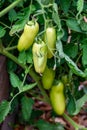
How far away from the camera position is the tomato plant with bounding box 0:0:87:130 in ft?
4.10

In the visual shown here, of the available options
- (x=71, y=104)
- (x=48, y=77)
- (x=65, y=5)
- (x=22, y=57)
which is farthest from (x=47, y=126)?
(x=65, y=5)

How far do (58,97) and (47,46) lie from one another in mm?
385

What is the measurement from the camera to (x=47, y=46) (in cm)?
126

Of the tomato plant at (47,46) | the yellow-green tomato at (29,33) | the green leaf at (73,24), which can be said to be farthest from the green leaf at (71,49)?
the yellow-green tomato at (29,33)

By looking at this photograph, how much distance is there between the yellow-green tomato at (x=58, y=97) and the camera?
1.58 m

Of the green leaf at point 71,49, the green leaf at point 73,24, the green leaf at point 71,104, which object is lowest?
the green leaf at point 71,104

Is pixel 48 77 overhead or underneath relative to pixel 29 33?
underneath

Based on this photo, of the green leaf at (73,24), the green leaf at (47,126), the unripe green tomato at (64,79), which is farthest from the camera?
the green leaf at (47,126)

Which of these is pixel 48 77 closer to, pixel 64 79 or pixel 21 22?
pixel 64 79

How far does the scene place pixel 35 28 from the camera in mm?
1249

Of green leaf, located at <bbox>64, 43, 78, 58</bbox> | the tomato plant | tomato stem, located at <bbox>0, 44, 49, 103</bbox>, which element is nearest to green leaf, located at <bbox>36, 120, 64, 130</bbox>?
the tomato plant

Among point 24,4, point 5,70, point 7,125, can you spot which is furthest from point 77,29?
point 7,125

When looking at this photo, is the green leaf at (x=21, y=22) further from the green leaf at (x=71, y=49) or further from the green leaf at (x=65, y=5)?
the green leaf at (x=71, y=49)

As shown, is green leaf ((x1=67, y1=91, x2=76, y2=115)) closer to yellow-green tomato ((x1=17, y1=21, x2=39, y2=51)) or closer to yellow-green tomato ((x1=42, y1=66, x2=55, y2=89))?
yellow-green tomato ((x1=42, y1=66, x2=55, y2=89))
